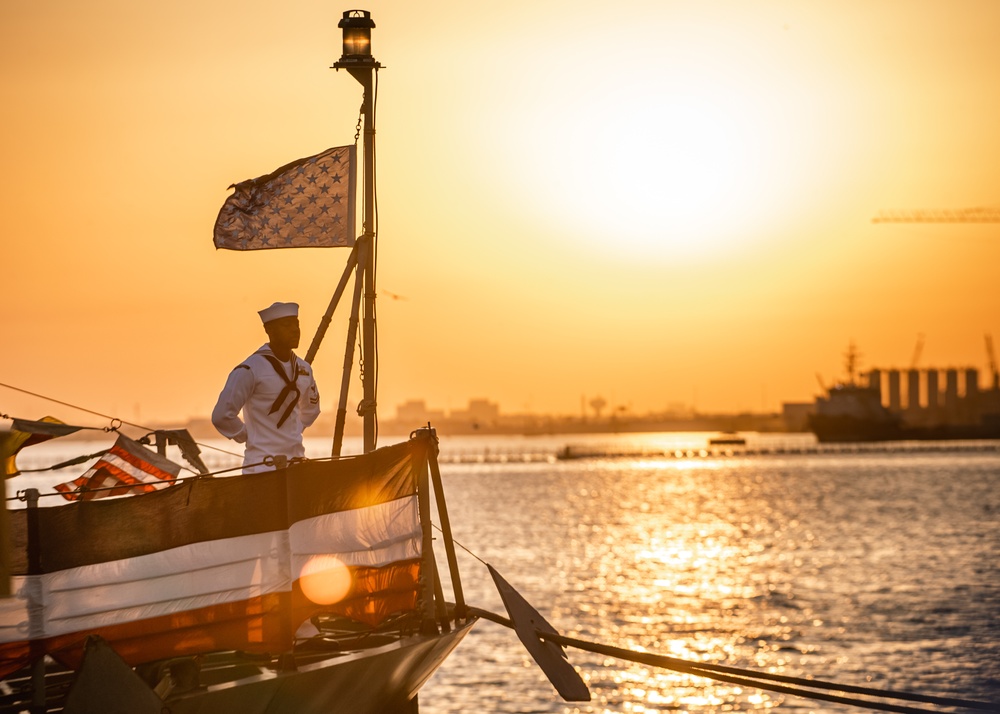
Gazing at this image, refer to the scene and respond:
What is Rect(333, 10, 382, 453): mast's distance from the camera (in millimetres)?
11844

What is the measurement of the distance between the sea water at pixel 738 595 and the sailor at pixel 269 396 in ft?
49.1

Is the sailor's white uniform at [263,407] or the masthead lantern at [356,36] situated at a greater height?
the masthead lantern at [356,36]

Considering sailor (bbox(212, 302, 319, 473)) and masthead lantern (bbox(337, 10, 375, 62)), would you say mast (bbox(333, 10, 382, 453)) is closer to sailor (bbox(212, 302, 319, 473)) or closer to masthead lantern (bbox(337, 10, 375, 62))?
masthead lantern (bbox(337, 10, 375, 62))

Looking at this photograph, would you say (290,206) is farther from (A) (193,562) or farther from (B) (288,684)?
(B) (288,684)

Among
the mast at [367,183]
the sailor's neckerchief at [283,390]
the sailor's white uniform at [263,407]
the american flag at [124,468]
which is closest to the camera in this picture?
the sailor's white uniform at [263,407]

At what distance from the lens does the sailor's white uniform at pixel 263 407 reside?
33.2 ft

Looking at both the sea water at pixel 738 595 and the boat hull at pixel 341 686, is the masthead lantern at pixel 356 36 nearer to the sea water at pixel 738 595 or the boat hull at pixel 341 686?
the boat hull at pixel 341 686

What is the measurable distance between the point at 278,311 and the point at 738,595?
36.0m

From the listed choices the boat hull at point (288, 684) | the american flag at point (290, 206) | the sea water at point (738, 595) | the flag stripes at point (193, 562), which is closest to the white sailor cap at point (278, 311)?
the flag stripes at point (193, 562)

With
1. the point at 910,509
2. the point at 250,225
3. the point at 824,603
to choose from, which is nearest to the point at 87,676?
the point at 250,225

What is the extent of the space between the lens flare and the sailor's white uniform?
1144 mm

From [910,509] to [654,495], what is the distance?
41.2 m

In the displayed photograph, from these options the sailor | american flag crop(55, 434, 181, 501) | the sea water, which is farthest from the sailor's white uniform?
the sea water

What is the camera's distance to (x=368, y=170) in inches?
472
